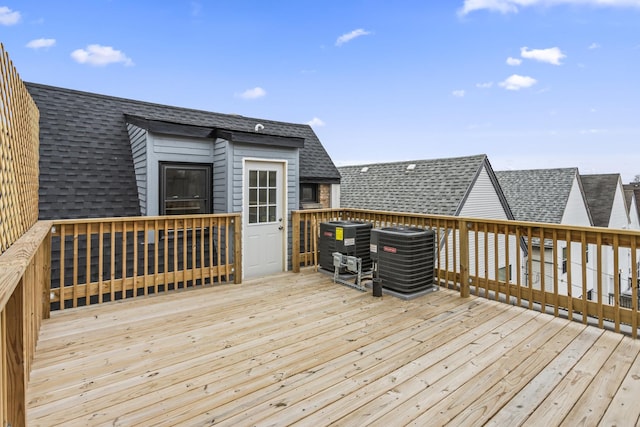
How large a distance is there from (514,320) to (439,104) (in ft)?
41.0

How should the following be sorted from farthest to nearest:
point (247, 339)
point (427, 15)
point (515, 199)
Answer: point (515, 199)
point (427, 15)
point (247, 339)

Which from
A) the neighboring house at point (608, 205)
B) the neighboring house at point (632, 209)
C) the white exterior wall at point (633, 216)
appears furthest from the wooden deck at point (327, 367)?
the neighboring house at point (632, 209)

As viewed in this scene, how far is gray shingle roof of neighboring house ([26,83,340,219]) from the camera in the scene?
5.18 metres

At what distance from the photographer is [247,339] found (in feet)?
9.76

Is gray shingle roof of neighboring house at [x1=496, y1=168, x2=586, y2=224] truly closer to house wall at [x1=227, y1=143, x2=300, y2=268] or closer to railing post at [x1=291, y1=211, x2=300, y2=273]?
house wall at [x1=227, y1=143, x2=300, y2=268]

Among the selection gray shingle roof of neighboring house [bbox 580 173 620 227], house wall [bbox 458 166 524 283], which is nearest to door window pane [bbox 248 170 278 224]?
house wall [bbox 458 166 524 283]

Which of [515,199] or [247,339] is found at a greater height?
[515,199]

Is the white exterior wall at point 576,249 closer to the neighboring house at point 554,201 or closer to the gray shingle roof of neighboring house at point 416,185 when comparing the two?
the neighboring house at point 554,201

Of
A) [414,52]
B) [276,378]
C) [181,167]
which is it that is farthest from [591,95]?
[276,378]

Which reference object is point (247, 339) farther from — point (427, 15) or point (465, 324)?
point (427, 15)

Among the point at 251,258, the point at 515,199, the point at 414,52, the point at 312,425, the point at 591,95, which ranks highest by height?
the point at 414,52

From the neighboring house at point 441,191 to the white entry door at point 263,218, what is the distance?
6.17m

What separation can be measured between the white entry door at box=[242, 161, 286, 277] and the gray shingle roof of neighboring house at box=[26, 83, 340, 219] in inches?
47.7

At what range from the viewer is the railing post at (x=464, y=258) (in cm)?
422
